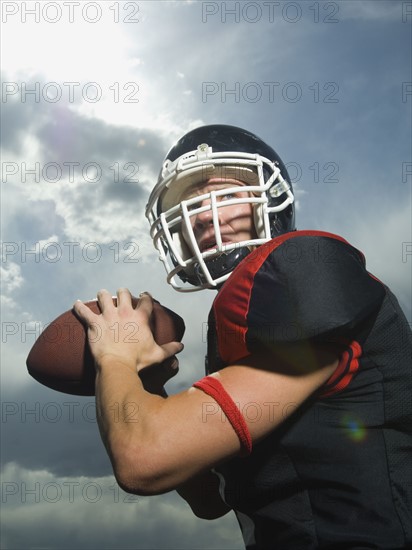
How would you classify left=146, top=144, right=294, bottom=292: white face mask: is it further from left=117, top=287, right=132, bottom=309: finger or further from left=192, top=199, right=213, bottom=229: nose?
left=117, top=287, right=132, bottom=309: finger

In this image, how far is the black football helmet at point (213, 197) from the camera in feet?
7.87

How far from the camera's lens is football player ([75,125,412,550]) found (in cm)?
156

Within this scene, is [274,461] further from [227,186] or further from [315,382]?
[227,186]

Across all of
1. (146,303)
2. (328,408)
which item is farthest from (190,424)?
(146,303)

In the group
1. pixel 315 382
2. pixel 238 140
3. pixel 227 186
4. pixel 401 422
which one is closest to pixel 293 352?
pixel 315 382

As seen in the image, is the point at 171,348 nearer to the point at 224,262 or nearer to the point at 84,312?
the point at 84,312

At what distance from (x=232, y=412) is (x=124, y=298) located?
0.79 metres

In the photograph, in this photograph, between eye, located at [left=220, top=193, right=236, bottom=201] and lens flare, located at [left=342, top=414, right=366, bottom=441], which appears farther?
eye, located at [left=220, top=193, right=236, bottom=201]

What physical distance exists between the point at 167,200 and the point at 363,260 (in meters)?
1.21

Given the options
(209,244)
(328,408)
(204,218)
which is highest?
(204,218)

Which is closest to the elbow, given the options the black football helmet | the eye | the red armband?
the red armband

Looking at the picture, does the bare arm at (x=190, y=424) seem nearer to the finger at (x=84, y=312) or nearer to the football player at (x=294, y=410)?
the football player at (x=294, y=410)

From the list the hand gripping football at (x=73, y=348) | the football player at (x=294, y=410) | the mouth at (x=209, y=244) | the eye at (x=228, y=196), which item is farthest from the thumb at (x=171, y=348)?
the eye at (x=228, y=196)

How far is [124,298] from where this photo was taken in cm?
218
